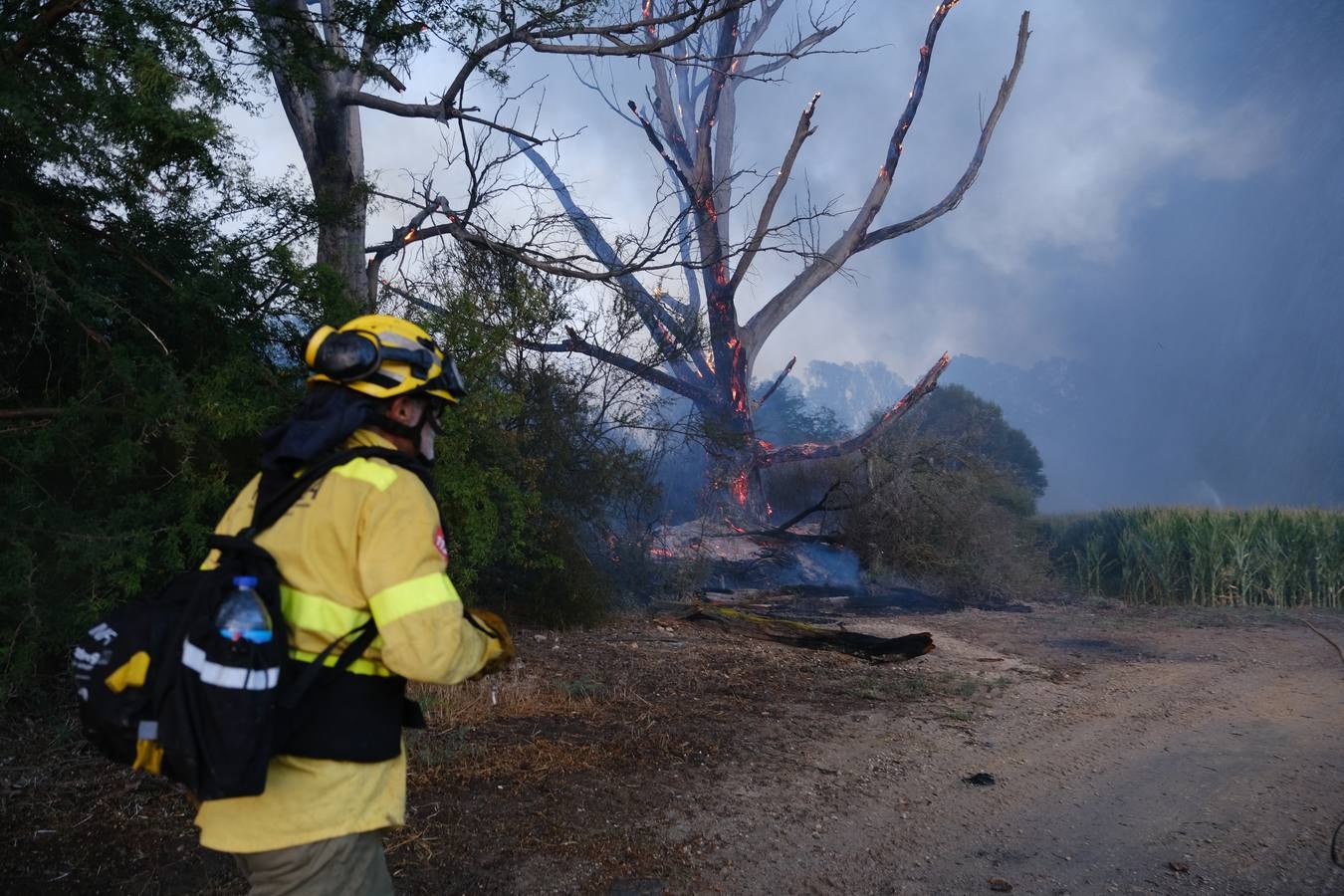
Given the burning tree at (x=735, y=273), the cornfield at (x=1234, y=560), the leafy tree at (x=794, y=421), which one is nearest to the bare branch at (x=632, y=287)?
the burning tree at (x=735, y=273)

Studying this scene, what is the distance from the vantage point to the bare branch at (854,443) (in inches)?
843

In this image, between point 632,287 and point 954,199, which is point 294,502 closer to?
point 632,287

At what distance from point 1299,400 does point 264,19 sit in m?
80.9

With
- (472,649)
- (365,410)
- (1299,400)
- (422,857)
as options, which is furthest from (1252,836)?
(1299,400)

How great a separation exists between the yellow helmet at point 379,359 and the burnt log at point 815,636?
7748 millimetres

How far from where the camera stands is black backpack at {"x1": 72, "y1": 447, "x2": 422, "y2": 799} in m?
1.96

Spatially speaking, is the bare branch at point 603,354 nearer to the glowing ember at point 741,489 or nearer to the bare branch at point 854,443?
the glowing ember at point 741,489

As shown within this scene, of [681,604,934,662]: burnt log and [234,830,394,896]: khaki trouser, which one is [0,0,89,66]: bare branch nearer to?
[234,830,394,896]: khaki trouser

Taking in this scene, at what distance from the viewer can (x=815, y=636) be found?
407 inches

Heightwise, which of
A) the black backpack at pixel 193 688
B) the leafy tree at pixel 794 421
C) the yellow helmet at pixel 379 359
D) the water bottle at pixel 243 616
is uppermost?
the leafy tree at pixel 794 421

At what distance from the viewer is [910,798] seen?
17.5 ft

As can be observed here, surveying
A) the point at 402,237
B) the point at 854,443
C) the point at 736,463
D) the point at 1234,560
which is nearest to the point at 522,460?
the point at 402,237

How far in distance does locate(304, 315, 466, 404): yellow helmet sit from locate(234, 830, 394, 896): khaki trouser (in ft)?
3.64

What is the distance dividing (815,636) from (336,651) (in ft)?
28.4
